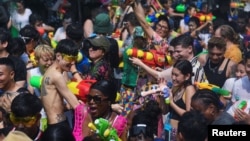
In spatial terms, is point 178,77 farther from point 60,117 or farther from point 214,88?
point 60,117

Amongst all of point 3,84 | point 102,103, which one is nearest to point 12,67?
point 3,84

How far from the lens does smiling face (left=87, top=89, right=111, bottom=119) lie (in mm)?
4758

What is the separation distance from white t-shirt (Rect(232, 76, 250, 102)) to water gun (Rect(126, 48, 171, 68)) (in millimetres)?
1114

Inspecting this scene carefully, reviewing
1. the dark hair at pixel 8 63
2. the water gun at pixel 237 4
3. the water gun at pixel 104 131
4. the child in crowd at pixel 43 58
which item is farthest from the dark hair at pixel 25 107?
the water gun at pixel 237 4

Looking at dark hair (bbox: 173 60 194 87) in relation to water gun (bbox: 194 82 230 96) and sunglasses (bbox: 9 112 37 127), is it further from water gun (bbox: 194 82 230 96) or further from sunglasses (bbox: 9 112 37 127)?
sunglasses (bbox: 9 112 37 127)

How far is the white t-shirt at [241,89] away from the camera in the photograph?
5.83 meters

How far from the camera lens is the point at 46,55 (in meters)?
6.41

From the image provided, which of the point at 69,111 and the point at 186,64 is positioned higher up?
the point at 186,64

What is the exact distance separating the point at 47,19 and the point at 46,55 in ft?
23.5

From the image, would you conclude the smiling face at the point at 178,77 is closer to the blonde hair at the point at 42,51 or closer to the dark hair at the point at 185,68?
the dark hair at the point at 185,68

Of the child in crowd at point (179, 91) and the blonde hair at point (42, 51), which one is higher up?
the blonde hair at point (42, 51)

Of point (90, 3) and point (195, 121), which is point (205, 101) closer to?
point (195, 121)

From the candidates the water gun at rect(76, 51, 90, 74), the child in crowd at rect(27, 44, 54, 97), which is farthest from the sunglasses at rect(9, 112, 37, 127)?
the water gun at rect(76, 51, 90, 74)

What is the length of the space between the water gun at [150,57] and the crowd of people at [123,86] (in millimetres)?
11
